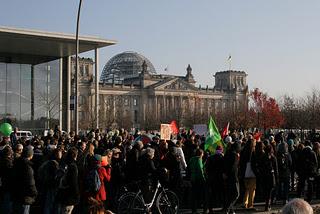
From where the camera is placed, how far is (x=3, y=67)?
152 ft

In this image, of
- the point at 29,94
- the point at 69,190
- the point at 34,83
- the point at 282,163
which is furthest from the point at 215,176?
the point at 34,83

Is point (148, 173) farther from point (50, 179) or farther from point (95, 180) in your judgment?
point (50, 179)

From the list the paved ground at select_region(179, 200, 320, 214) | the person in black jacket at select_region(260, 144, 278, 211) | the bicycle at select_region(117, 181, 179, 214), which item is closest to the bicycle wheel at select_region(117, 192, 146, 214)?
the bicycle at select_region(117, 181, 179, 214)

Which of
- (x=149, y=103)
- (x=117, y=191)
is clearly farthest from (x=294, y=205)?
(x=149, y=103)

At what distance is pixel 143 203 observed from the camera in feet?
44.8

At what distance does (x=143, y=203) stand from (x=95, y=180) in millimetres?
2156

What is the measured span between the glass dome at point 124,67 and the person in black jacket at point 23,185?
148 meters

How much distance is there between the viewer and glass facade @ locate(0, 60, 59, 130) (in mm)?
46406

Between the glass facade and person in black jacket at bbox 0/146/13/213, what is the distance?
34262 millimetres

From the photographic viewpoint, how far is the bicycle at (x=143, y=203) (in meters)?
13.6

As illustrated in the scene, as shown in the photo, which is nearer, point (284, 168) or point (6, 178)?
point (6, 178)

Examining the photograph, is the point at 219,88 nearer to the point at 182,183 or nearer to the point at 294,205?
the point at 182,183

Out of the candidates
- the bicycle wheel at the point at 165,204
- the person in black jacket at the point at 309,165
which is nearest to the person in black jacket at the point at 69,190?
the bicycle wheel at the point at 165,204

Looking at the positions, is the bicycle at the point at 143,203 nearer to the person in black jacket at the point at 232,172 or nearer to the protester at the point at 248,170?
the person in black jacket at the point at 232,172
